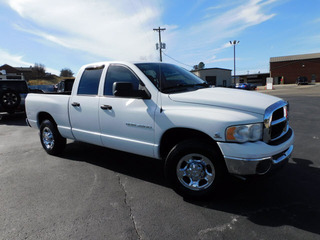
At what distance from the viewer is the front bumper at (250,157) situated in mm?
2418

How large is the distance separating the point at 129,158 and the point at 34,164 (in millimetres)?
1873

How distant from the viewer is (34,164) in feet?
14.5

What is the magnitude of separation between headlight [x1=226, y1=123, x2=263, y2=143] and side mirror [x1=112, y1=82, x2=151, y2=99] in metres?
1.22

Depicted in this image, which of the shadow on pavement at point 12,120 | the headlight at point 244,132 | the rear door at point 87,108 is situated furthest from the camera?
the shadow on pavement at point 12,120

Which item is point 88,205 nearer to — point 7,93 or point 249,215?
point 249,215

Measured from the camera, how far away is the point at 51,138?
15.8 feet

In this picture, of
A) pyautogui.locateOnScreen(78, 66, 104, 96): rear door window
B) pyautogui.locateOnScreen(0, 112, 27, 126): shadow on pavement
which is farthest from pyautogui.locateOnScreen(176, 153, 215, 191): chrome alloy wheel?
pyautogui.locateOnScreen(0, 112, 27, 126): shadow on pavement

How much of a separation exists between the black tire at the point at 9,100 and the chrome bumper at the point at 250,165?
912 centimetres

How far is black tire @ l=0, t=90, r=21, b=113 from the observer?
8.67 metres

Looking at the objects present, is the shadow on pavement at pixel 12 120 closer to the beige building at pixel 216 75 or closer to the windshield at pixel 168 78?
the windshield at pixel 168 78

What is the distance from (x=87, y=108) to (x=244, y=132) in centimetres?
263

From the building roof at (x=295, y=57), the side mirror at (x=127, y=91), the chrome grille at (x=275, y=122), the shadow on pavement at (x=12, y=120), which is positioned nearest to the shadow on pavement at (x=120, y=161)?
the side mirror at (x=127, y=91)

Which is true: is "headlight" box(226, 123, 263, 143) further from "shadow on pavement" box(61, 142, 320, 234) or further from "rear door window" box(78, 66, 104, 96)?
"rear door window" box(78, 66, 104, 96)

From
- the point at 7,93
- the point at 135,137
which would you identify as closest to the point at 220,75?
the point at 7,93
